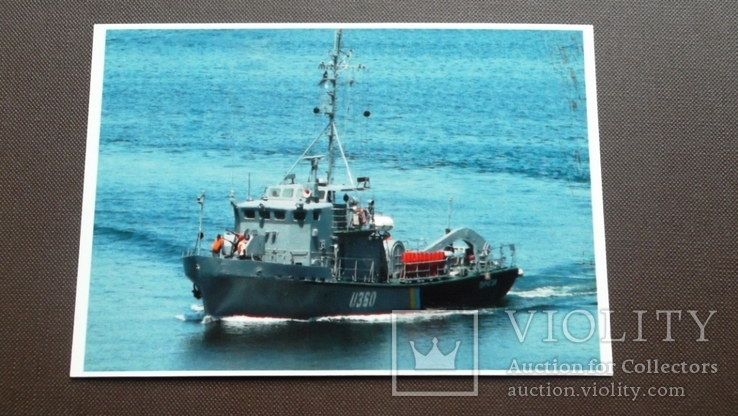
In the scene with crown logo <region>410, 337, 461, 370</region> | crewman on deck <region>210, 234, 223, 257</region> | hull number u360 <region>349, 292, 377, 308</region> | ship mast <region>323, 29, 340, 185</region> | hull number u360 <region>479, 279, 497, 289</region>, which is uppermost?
ship mast <region>323, 29, 340, 185</region>

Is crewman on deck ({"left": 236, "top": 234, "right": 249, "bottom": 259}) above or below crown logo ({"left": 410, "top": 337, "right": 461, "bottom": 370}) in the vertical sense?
above

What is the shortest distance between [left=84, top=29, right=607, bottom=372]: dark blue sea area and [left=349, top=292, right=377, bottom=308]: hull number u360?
9cm

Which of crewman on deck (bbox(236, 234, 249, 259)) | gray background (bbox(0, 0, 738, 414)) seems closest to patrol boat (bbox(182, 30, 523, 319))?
crewman on deck (bbox(236, 234, 249, 259))

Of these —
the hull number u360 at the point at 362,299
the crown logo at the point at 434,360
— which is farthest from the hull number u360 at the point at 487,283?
the hull number u360 at the point at 362,299

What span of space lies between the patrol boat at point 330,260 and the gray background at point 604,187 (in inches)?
15.5

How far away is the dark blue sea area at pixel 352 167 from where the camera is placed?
→ 3670mm

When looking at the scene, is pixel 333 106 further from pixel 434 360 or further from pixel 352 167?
pixel 434 360

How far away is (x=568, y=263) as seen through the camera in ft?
12.4

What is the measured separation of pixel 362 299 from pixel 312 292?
255 millimetres

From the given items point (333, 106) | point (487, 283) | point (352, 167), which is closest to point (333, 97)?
point (333, 106)

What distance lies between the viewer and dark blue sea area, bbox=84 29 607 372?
12.0 ft

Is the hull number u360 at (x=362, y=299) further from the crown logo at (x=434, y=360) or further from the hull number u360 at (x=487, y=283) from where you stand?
the hull number u360 at (x=487, y=283)

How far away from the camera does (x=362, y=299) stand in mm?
3854

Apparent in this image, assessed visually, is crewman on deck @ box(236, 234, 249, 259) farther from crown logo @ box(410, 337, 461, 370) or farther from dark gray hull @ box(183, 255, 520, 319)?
crown logo @ box(410, 337, 461, 370)
